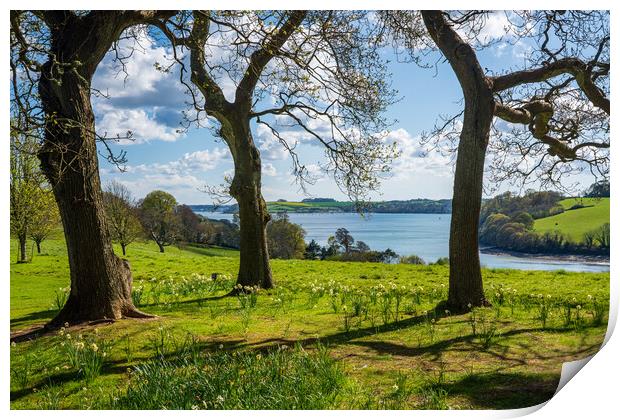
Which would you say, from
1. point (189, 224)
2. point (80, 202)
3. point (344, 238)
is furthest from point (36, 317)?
point (344, 238)

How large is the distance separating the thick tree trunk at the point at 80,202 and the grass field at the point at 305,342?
0.29 meters

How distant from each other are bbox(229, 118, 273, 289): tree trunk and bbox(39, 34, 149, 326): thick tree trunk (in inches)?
105

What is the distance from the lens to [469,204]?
6.42 metres

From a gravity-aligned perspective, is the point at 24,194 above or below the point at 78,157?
below

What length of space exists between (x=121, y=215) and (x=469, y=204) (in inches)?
150

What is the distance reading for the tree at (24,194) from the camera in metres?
5.32

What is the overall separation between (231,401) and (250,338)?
1195 millimetres

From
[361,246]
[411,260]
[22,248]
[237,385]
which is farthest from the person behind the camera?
[411,260]

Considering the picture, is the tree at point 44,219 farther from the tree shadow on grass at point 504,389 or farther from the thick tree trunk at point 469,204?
the thick tree trunk at point 469,204

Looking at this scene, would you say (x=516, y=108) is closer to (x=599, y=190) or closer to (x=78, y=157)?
(x=599, y=190)

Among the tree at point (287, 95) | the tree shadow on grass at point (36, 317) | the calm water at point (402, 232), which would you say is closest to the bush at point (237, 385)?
the tree shadow on grass at point (36, 317)

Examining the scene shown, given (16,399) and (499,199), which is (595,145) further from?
(16,399)

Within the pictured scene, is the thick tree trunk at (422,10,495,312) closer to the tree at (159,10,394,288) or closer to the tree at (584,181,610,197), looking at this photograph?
the tree at (159,10,394,288)

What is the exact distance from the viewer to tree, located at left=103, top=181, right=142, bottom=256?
221 inches
